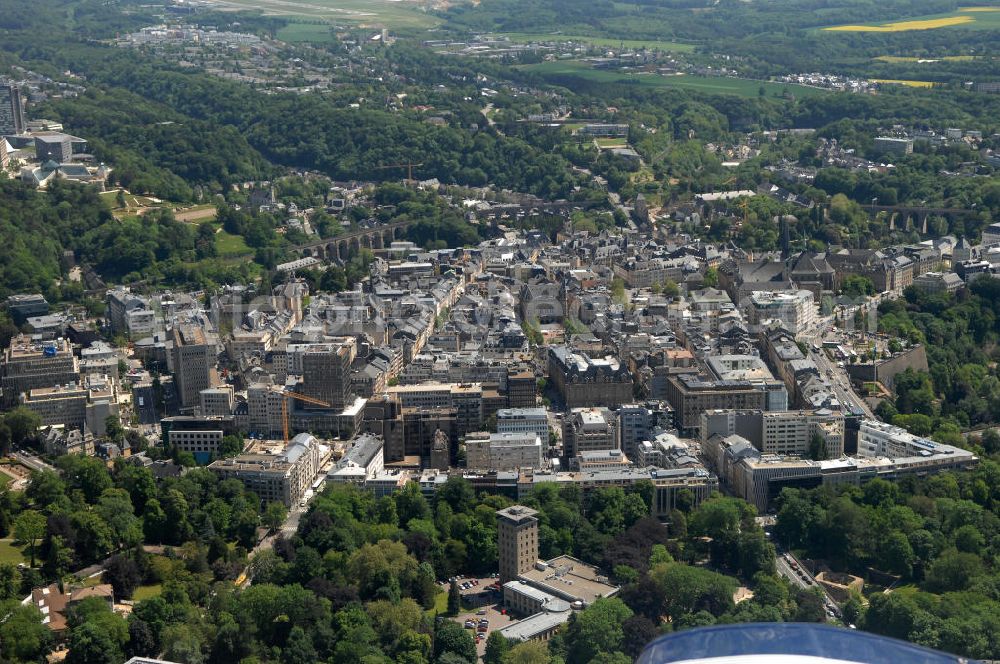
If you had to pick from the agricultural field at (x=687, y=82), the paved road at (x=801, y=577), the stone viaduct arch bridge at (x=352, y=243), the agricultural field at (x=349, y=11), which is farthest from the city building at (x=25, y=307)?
the agricultural field at (x=349, y=11)

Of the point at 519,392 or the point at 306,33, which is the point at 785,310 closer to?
the point at 519,392

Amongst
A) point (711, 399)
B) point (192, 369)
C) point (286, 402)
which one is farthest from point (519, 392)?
point (192, 369)

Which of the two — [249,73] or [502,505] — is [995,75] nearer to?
[249,73]

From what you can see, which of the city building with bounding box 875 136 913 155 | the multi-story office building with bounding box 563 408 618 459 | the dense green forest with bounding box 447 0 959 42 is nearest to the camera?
the multi-story office building with bounding box 563 408 618 459

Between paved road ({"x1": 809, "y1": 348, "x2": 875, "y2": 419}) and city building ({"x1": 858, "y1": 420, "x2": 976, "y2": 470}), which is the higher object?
city building ({"x1": 858, "y1": 420, "x2": 976, "y2": 470})

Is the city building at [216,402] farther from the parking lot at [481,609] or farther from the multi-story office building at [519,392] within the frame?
the parking lot at [481,609]

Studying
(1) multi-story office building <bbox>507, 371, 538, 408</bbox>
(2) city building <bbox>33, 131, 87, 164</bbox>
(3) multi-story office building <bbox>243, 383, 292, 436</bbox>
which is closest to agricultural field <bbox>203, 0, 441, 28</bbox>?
(2) city building <bbox>33, 131, 87, 164</bbox>

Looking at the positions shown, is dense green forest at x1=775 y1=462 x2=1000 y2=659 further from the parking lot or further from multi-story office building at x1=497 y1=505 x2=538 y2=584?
the parking lot
